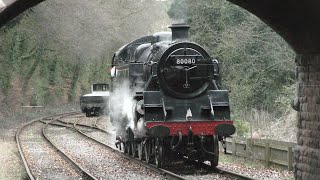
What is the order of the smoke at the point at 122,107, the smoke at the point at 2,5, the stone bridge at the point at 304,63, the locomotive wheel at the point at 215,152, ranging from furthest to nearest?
the smoke at the point at 122,107 < the locomotive wheel at the point at 215,152 < the stone bridge at the point at 304,63 < the smoke at the point at 2,5

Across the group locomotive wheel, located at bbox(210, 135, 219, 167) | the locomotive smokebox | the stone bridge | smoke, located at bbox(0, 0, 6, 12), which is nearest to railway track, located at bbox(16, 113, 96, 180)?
locomotive wheel, located at bbox(210, 135, 219, 167)

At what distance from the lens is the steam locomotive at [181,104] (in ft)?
39.8

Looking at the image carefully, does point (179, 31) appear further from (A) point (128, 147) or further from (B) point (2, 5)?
(B) point (2, 5)

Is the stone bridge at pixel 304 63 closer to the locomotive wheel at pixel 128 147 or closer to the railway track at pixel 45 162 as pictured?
the railway track at pixel 45 162

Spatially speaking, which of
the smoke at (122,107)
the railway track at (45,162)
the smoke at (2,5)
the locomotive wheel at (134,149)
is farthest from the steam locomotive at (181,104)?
the smoke at (2,5)

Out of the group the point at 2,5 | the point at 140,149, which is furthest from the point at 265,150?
the point at 2,5

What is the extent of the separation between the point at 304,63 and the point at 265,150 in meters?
3.42

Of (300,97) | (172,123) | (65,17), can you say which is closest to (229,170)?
(172,123)

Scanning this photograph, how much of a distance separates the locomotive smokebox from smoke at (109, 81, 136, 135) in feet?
6.08

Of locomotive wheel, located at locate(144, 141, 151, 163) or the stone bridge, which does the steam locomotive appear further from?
the stone bridge

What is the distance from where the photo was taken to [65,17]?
3291 centimetres

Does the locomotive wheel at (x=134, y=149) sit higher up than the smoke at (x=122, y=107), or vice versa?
the smoke at (x=122, y=107)

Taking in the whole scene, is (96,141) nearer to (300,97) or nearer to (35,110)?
(300,97)

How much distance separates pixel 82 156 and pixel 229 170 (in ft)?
15.8
